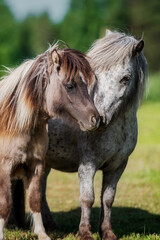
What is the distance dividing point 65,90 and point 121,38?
1.36 metres

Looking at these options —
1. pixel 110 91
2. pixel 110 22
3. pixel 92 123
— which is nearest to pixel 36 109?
pixel 92 123

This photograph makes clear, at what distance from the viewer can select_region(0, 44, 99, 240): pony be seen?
4152 mm

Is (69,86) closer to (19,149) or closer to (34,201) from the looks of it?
(19,149)

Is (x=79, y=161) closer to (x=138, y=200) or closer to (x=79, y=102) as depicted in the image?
(x=79, y=102)

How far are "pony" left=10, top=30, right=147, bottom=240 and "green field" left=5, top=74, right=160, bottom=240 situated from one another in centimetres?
64

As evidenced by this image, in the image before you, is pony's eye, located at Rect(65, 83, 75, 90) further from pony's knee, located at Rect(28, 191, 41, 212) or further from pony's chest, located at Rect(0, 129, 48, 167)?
pony's knee, located at Rect(28, 191, 41, 212)

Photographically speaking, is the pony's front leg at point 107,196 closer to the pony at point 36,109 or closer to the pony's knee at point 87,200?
the pony's knee at point 87,200

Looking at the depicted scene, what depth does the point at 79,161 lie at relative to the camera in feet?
16.3

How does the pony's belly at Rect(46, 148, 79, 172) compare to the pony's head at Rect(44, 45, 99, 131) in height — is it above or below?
below

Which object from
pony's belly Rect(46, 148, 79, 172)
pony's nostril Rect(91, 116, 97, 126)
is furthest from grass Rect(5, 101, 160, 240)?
pony's nostril Rect(91, 116, 97, 126)

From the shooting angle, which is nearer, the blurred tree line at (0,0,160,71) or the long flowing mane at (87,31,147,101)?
the long flowing mane at (87,31,147,101)

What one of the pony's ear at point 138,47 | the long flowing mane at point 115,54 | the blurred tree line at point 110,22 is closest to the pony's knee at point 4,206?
the long flowing mane at point 115,54

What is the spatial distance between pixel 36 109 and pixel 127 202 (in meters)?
4.06

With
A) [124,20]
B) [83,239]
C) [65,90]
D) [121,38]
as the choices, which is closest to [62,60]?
[65,90]
